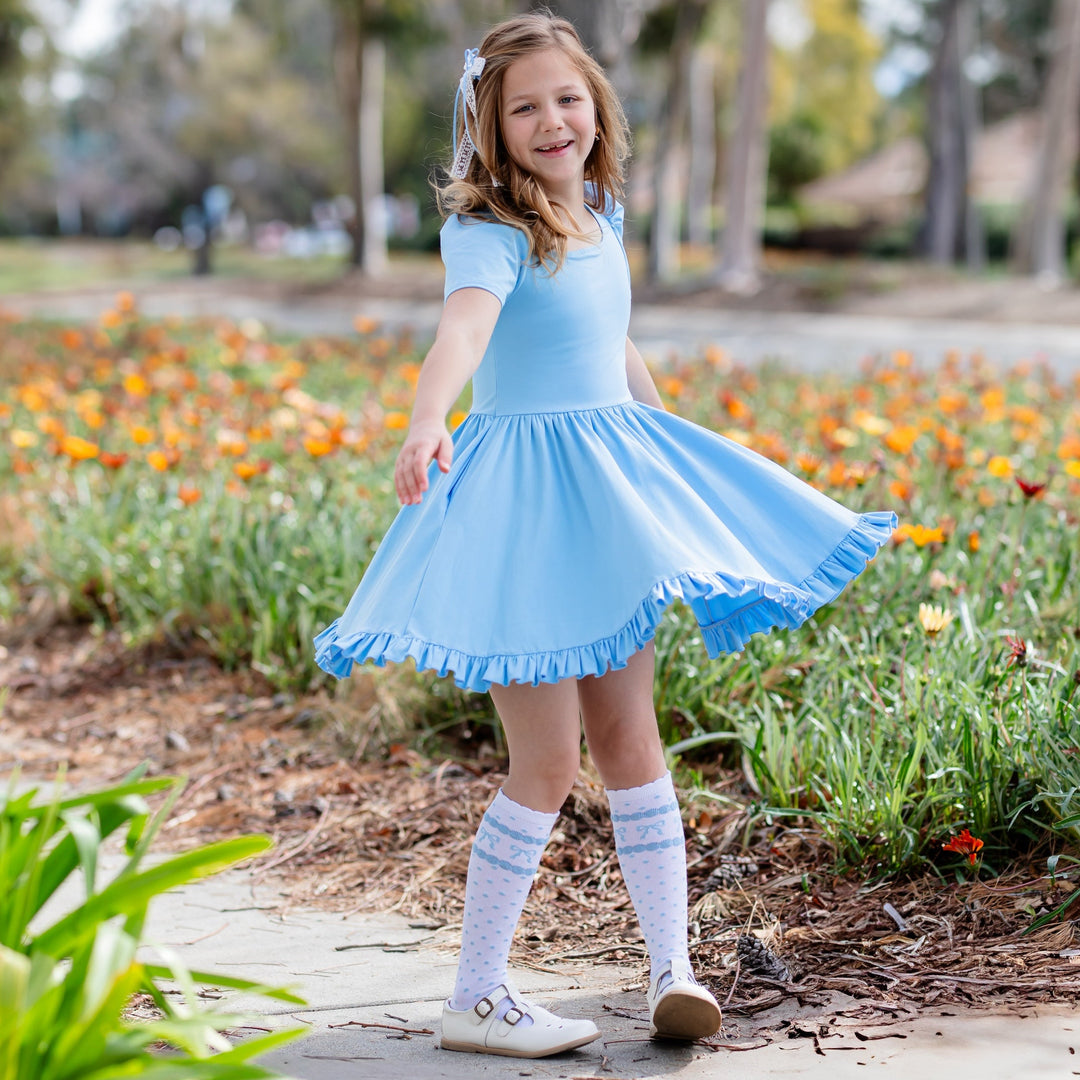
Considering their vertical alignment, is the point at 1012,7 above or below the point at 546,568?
above

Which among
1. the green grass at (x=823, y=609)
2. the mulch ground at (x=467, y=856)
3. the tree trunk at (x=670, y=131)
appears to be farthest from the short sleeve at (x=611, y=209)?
the tree trunk at (x=670, y=131)

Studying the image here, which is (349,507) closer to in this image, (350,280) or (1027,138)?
(350,280)

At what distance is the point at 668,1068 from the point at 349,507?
233 centimetres

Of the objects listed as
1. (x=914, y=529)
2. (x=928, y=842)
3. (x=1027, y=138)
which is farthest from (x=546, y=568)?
(x=1027, y=138)

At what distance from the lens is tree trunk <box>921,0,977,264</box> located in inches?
868

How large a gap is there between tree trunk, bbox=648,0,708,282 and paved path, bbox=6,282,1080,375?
9.95 feet

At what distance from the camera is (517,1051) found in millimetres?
1873

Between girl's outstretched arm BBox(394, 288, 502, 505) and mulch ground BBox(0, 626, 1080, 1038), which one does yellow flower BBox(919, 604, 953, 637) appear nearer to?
mulch ground BBox(0, 626, 1080, 1038)

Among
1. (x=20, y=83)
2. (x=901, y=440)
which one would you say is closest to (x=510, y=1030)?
(x=901, y=440)

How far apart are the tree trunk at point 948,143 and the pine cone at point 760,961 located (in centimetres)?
2154

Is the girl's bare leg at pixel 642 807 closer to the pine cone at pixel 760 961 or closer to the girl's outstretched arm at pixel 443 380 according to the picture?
the pine cone at pixel 760 961

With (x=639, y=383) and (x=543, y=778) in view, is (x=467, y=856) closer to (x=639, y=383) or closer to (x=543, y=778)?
(x=543, y=778)

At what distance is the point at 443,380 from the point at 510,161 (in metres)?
0.45

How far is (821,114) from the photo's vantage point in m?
33.1
